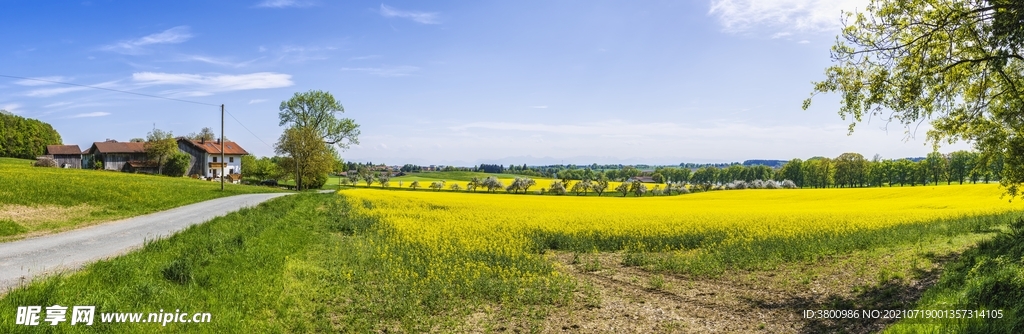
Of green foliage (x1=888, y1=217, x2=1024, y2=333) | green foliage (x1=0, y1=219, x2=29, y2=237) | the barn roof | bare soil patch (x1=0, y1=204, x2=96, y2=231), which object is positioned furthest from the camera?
the barn roof

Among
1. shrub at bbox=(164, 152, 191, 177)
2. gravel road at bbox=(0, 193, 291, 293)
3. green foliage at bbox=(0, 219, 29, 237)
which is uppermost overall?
shrub at bbox=(164, 152, 191, 177)

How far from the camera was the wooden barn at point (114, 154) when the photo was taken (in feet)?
239

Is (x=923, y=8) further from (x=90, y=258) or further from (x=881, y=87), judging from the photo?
(x=90, y=258)

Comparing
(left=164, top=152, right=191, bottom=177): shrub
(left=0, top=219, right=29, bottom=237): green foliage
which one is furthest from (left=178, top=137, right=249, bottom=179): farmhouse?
(left=0, top=219, right=29, bottom=237): green foliage

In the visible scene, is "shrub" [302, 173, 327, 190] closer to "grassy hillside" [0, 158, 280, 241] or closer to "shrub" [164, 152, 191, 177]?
"shrub" [164, 152, 191, 177]

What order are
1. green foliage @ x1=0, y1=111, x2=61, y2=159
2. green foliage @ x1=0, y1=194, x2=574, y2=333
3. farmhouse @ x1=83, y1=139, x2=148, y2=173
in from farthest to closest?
green foliage @ x1=0, y1=111, x2=61, y2=159
farmhouse @ x1=83, y1=139, x2=148, y2=173
green foliage @ x1=0, y1=194, x2=574, y2=333

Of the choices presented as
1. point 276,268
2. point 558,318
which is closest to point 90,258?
point 276,268

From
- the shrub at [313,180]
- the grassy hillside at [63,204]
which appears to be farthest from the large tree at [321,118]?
the grassy hillside at [63,204]

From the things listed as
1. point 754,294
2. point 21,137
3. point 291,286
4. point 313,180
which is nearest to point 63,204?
point 291,286

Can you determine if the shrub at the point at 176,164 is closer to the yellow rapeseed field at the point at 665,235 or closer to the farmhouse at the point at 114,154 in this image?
the farmhouse at the point at 114,154

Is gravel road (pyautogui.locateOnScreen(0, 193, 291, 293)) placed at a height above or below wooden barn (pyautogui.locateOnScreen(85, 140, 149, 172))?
below

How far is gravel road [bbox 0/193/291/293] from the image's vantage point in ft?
31.1

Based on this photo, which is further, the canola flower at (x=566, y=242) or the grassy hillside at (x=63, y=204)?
the grassy hillside at (x=63, y=204)

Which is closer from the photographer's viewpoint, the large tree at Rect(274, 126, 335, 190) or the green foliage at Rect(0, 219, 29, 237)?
the green foliage at Rect(0, 219, 29, 237)
